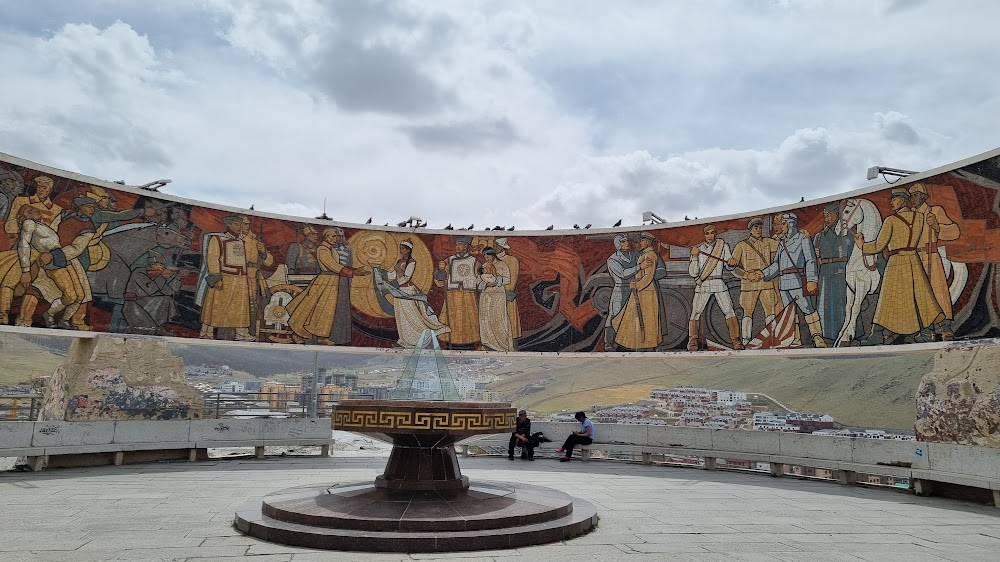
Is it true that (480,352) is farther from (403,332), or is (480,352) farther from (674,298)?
(674,298)

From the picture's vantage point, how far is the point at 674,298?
1575 centimetres

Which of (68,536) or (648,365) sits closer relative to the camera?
(68,536)

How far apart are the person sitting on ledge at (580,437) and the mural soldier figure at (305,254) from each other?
7.48 metres

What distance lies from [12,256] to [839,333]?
1667 centimetres

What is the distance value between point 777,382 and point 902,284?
4748 cm

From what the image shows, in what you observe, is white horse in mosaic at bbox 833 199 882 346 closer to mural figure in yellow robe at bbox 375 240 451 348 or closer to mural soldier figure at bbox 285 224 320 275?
mural figure in yellow robe at bbox 375 240 451 348

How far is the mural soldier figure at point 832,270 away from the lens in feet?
43.1

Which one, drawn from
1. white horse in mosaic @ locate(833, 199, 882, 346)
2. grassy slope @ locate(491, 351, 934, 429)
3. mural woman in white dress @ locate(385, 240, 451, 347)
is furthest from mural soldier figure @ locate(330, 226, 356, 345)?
grassy slope @ locate(491, 351, 934, 429)

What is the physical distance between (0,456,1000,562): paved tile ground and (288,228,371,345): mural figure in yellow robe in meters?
4.23

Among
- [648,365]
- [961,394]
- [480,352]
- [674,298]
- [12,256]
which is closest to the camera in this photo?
[961,394]

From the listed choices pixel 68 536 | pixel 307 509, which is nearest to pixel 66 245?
pixel 68 536

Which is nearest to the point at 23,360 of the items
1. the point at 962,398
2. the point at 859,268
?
the point at 859,268

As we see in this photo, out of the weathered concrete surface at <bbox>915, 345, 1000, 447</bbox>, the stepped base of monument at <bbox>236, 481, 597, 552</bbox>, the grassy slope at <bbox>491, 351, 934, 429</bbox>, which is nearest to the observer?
the stepped base of monument at <bbox>236, 481, 597, 552</bbox>

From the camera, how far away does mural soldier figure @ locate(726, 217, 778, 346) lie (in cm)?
1441
